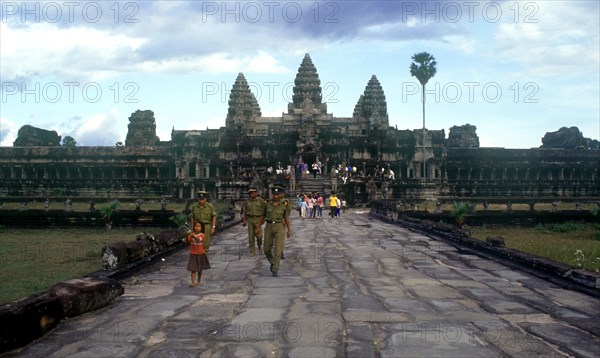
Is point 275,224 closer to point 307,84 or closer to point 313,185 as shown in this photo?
point 313,185

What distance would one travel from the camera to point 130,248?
10.7 meters

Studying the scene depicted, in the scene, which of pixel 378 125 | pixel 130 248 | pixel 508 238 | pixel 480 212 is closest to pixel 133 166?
pixel 378 125

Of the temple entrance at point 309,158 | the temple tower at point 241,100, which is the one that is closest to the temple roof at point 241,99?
the temple tower at point 241,100

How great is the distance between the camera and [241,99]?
77.6 metres

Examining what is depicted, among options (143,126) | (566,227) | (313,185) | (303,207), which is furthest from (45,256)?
(143,126)

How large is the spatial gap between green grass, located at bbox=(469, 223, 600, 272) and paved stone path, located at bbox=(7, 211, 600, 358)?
461cm

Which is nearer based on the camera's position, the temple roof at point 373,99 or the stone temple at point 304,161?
the stone temple at point 304,161

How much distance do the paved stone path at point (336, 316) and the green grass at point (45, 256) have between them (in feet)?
7.39

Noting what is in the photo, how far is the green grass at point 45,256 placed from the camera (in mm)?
11078

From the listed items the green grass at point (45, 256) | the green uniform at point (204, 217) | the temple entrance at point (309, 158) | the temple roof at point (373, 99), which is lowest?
the green grass at point (45, 256)

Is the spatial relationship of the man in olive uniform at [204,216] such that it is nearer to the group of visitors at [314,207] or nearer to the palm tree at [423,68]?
the group of visitors at [314,207]

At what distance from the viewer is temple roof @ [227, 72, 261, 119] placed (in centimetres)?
7628

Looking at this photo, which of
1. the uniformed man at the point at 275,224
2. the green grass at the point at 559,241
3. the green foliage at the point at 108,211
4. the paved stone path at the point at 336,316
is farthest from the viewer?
the green foliage at the point at 108,211

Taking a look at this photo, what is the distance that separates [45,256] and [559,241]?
1658 cm
